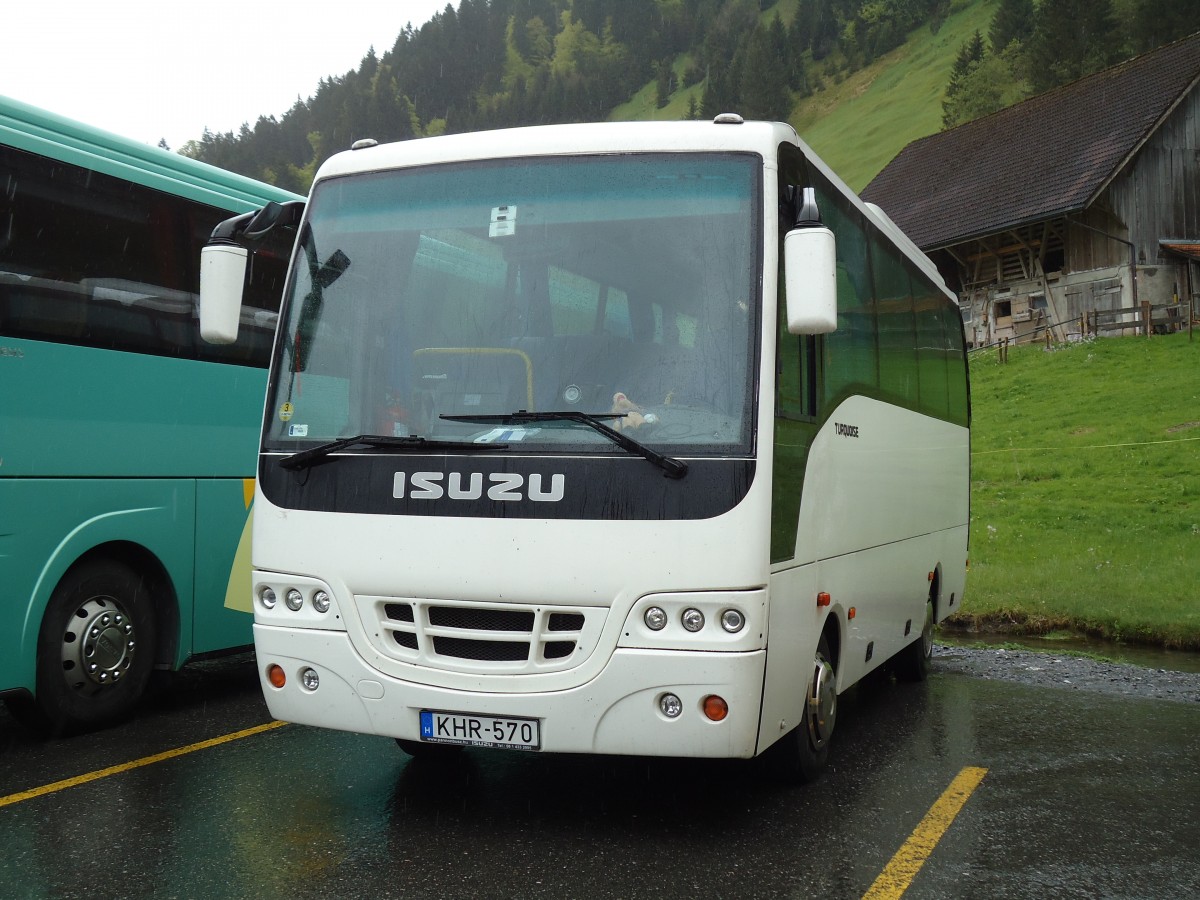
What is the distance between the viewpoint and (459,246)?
18.1 ft

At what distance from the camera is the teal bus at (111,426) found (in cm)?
669

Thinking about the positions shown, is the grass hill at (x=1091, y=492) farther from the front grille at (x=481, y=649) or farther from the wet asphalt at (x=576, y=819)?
the front grille at (x=481, y=649)

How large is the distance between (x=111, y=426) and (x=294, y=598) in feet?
8.11

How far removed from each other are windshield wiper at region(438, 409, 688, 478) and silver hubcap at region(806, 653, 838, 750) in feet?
5.14

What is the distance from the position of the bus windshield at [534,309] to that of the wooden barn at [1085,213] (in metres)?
35.3

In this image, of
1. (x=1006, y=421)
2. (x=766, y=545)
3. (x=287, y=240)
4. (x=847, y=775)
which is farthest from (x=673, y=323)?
(x=1006, y=421)

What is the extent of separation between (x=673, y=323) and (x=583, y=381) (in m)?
0.45

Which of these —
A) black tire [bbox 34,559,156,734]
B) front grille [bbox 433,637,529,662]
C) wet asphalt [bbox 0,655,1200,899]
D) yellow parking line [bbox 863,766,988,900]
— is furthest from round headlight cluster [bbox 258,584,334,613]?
yellow parking line [bbox 863,766,988,900]

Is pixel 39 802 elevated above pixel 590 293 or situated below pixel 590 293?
below

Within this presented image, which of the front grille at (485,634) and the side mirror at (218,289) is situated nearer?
the front grille at (485,634)

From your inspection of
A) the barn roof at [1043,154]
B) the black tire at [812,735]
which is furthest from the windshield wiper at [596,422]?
the barn roof at [1043,154]

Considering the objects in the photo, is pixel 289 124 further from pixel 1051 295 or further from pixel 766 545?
pixel 766 545

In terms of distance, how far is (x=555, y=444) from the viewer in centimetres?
505

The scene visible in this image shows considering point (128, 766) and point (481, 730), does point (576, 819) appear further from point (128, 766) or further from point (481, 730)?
point (128, 766)
